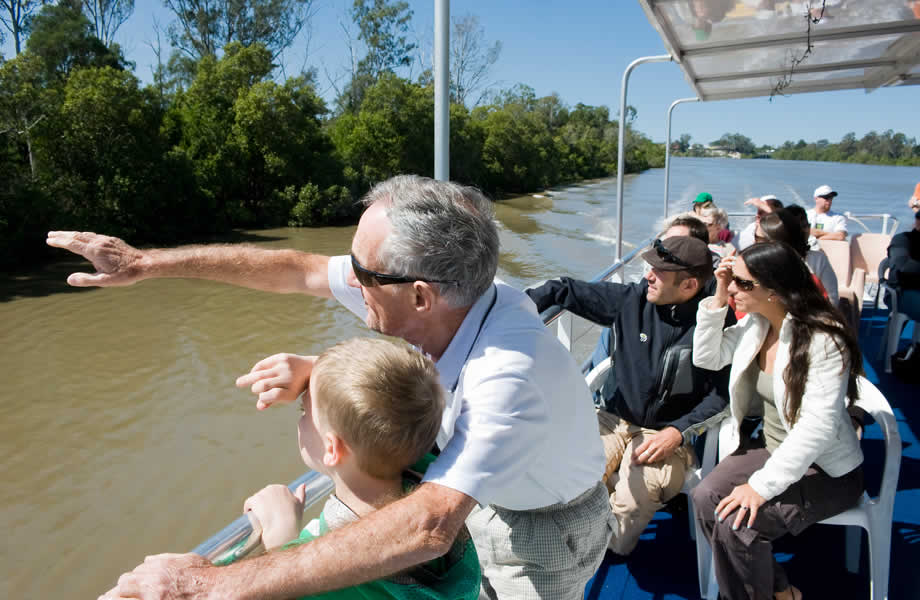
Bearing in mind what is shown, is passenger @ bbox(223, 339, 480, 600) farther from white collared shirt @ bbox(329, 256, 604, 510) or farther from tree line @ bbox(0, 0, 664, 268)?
tree line @ bbox(0, 0, 664, 268)

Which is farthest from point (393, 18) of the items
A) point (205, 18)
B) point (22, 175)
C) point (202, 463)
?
point (202, 463)

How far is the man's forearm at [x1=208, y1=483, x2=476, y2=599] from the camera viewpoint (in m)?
0.84

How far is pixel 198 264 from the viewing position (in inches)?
68.8

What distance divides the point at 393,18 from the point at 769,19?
47.6 m

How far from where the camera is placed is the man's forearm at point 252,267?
1.73 metres

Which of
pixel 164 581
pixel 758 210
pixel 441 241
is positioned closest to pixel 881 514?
pixel 441 241

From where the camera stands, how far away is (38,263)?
1781 centimetres

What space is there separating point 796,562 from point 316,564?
202cm

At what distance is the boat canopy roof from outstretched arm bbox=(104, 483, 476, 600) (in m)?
2.81

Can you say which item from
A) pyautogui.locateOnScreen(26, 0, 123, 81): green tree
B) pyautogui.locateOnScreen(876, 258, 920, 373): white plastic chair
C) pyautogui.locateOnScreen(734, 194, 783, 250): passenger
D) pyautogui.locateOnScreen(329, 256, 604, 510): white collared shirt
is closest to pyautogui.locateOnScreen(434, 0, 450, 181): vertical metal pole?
pyautogui.locateOnScreen(329, 256, 604, 510): white collared shirt

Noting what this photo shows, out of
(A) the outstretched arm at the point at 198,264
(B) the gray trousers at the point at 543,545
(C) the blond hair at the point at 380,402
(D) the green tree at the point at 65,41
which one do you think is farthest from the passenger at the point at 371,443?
(D) the green tree at the point at 65,41

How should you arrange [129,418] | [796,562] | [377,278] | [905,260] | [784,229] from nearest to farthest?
1. [377,278]
2. [796,562]
3. [784,229]
4. [905,260]
5. [129,418]

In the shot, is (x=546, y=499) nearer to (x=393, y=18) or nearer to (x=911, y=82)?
(x=911, y=82)

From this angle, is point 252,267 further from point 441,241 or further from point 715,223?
point 715,223
